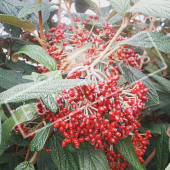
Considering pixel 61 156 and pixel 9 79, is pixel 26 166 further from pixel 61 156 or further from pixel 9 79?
pixel 9 79

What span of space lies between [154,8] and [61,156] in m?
0.54

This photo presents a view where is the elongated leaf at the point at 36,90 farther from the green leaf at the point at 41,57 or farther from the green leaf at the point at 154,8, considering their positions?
the green leaf at the point at 154,8

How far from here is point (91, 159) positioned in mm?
699

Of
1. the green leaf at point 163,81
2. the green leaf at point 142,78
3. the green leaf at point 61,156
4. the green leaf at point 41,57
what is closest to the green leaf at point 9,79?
the green leaf at point 41,57

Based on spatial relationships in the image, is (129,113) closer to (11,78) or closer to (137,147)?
(137,147)

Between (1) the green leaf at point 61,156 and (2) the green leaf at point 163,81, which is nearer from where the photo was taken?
(1) the green leaf at point 61,156

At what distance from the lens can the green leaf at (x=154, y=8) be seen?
624 millimetres

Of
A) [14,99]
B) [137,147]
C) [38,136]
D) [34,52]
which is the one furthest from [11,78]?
[137,147]

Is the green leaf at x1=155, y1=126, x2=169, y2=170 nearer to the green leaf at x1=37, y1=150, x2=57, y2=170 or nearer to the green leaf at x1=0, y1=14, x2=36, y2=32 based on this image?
the green leaf at x1=37, y1=150, x2=57, y2=170

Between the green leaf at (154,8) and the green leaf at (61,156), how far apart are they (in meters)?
0.48

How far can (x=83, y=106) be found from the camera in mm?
611

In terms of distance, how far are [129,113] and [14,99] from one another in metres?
0.32

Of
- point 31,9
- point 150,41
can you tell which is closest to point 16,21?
point 31,9

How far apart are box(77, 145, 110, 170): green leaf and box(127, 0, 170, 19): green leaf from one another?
1.50 ft
